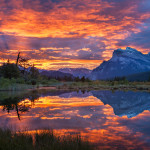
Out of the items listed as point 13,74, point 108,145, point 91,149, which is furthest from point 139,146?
point 13,74

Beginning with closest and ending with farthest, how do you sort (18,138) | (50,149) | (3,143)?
1. (50,149)
2. (3,143)
3. (18,138)

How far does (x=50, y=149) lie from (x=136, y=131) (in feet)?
19.9

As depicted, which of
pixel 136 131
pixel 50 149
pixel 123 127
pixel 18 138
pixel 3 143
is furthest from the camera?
pixel 123 127

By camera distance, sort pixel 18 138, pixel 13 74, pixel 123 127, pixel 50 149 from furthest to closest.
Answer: pixel 13 74, pixel 123 127, pixel 18 138, pixel 50 149

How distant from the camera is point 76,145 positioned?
8055 mm

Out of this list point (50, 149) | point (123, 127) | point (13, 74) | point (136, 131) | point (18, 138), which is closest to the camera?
point (50, 149)

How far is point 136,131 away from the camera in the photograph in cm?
1169

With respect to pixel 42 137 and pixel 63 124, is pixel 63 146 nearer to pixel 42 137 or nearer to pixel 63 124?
pixel 42 137

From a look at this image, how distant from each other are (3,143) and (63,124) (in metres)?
5.71

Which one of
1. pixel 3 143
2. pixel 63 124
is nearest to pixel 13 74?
pixel 63 124

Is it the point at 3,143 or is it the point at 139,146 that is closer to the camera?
the point at 3,143

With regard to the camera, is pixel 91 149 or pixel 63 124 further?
pixel 63 124

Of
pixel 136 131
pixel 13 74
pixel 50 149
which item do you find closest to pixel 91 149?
pixel 50 149

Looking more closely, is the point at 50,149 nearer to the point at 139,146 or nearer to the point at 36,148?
the point at 36,148
